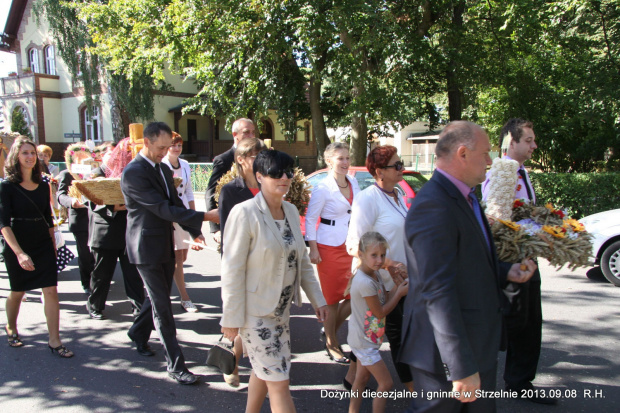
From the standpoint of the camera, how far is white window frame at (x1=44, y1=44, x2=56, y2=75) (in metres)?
30.2

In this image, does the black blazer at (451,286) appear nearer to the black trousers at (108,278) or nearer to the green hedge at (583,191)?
the black trousers at (108,278)

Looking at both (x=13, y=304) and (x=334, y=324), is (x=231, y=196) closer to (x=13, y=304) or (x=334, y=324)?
(x=334, y=324)

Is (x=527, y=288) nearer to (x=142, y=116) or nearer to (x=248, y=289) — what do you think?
(x=248, y=289)

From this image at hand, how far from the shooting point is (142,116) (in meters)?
24.2

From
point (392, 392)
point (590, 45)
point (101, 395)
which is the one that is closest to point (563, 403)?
point (392, 392)

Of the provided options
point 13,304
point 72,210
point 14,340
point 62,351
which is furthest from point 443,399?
point 72,210

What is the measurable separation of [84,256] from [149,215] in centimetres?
302

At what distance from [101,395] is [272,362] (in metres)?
1.91

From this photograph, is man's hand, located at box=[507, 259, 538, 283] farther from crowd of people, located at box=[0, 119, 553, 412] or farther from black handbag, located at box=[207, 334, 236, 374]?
black handbag, located at box=[207, 334, 236, 374]

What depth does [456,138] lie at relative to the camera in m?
2.27

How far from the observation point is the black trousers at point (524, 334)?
3430 mm

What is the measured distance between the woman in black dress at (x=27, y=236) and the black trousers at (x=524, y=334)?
4.02m

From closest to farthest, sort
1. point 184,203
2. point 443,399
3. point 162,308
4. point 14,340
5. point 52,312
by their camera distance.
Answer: point 443,399, point 162,308, point 52,312, point 14,340, point 184,203

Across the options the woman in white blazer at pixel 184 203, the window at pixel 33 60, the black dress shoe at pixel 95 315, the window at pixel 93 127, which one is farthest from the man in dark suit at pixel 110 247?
the window at pixel 33 60
